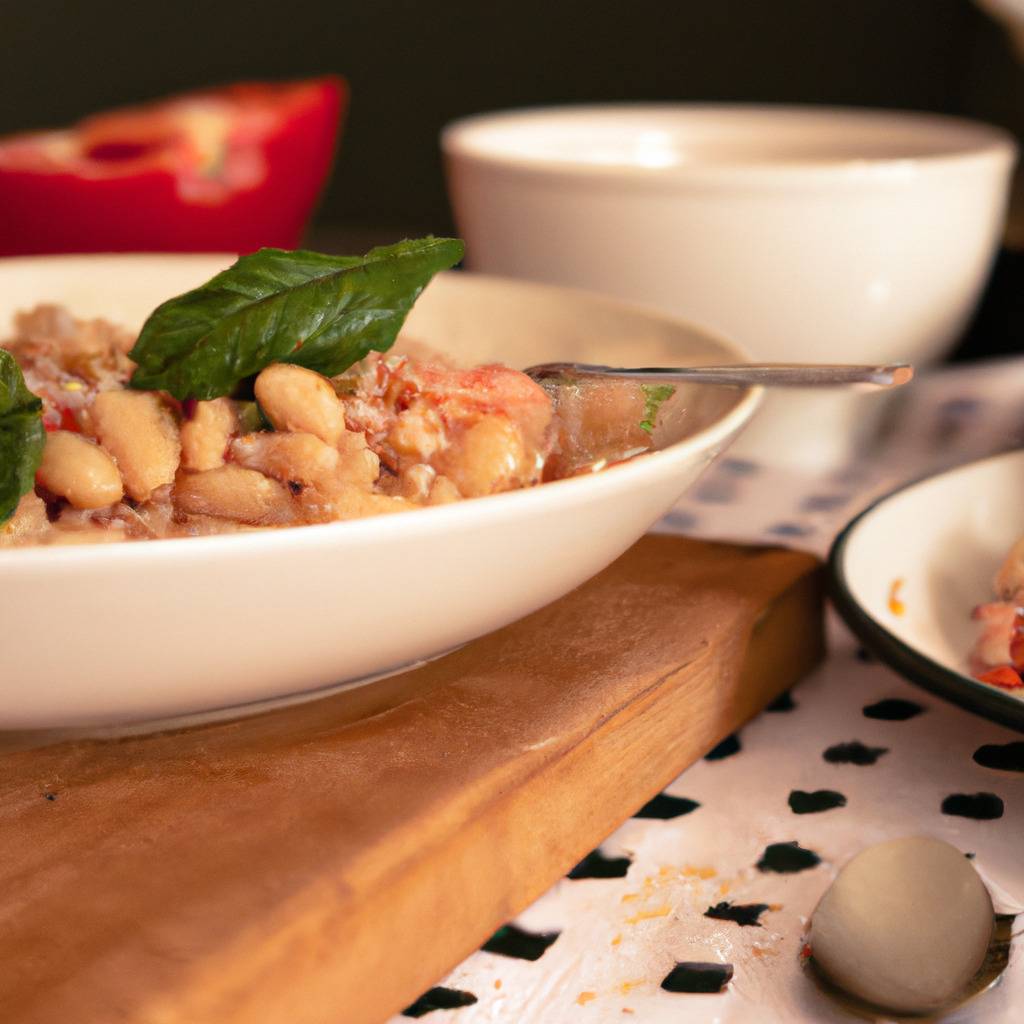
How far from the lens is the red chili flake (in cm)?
70

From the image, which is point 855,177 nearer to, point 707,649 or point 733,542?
point 733,542

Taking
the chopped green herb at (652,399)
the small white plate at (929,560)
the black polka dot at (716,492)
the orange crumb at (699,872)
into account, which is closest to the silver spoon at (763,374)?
the chopped green herb at (652,399)

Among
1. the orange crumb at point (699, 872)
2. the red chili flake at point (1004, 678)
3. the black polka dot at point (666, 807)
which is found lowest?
the black polka dot at point (666, 807)

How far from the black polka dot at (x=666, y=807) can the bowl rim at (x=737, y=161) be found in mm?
551

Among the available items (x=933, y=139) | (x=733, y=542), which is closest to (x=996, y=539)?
(x=733, y=542)

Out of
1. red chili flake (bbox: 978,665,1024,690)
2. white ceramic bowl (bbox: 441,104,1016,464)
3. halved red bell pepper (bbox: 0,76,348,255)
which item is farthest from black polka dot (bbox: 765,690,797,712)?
halved red bell pepper (bbox: 0,76,348,255)

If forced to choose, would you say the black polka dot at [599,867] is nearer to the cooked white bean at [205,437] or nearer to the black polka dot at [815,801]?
the black polka dot at [815,801]

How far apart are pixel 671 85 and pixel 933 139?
1.26 meters

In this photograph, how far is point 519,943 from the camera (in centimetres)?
57

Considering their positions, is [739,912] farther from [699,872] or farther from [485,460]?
[485,460]

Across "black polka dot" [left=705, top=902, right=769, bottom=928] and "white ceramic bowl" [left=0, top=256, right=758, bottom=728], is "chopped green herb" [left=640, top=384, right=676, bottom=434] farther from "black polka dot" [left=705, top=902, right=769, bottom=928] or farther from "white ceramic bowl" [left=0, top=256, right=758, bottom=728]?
"black polka dot" [left=705, top=902, right=769, bottom=928]

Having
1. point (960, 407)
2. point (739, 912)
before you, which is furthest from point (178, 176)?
point (739, 912)

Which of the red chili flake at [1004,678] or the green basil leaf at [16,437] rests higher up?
the green basil leaf at [16,437]

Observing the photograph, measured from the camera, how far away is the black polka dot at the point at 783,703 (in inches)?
30.0
